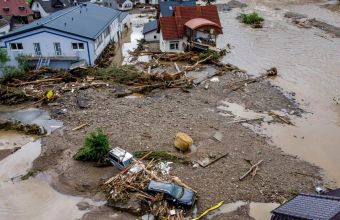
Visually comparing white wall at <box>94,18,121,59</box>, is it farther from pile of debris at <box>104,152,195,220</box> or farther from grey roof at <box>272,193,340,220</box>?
grey roof at <box>272,193,340,220</box>

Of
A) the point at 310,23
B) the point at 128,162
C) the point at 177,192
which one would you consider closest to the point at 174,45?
the point at 128,162

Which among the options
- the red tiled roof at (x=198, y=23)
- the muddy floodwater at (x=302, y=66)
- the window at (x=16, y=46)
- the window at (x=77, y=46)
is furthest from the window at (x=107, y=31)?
the muddy floodwater at (x=302, y=66)

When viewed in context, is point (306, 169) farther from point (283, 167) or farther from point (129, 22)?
point (129, 22)

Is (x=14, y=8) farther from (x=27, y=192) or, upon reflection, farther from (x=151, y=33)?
(x=27, y=192)

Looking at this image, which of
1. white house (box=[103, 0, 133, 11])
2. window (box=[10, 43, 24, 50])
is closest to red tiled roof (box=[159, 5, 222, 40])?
window (box=[10, 43, 24, 50])

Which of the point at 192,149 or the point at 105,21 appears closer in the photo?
the point at 192,149

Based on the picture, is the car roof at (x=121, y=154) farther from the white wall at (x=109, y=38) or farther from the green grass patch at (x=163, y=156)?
the white wall at (x=109, y=38)

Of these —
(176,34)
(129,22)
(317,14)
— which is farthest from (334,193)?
(317,14)
